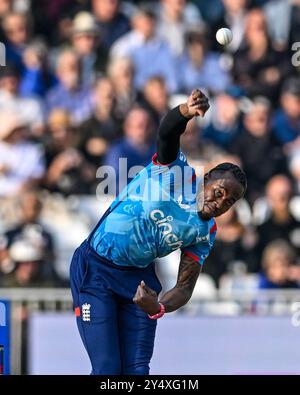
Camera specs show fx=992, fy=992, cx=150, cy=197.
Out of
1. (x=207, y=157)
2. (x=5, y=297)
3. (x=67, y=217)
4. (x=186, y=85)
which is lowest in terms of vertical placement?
(x=5, y=297)

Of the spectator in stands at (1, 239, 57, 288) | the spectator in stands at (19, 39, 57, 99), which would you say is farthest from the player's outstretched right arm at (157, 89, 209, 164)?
the spectator in stands at (19, 39, 57, 99)

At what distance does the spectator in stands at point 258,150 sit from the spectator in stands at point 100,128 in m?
1.36

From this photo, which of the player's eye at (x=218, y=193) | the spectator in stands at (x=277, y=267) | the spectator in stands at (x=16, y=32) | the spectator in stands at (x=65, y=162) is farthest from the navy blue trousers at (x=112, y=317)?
the spectator in stands at (x=16, y=32)

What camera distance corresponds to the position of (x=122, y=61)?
36.7 ft

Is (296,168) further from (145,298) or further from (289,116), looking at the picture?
(145,298)

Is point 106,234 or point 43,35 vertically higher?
point 43,35

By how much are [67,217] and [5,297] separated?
1298 millimetres

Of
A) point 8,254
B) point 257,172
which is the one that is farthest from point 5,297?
point 257,172

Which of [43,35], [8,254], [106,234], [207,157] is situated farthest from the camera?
[43,35]

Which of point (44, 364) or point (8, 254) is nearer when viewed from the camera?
point (44, 364)

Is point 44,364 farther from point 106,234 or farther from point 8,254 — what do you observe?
point 106,234

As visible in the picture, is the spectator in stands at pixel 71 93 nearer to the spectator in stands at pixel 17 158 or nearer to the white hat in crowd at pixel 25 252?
the spectator in stands at pixel 17 158

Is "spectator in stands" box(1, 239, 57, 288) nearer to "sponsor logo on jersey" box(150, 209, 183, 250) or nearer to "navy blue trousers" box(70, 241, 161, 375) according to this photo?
"navy blue trousers" box(70, 241, 161, 375)

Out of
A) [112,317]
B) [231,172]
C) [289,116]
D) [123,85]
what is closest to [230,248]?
[289,116]
